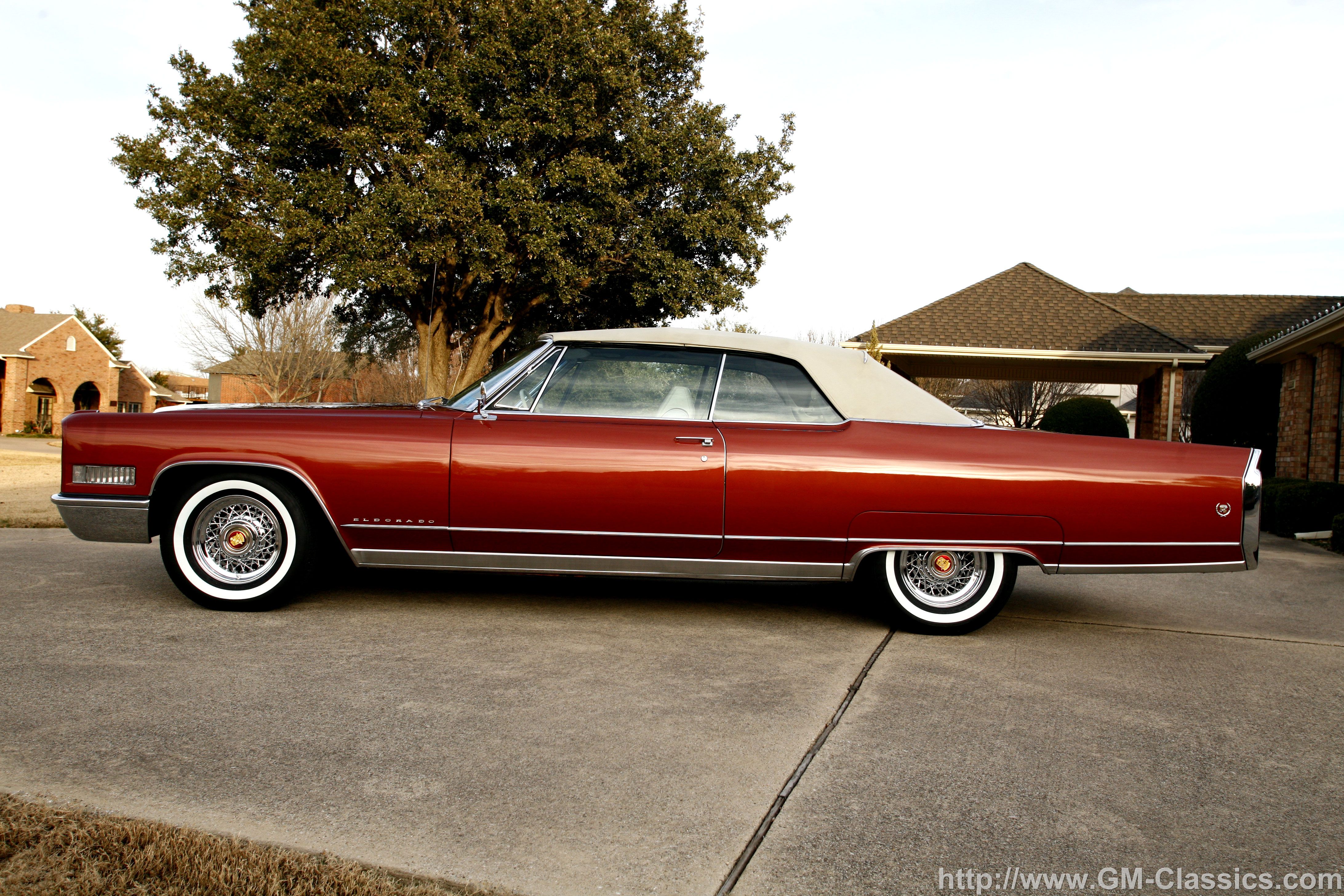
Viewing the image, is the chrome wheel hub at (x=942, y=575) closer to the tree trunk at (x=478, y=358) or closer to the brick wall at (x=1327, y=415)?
the brick wall at (x=1327, y=415)

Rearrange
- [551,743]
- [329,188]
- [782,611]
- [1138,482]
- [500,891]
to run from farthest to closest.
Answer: [329,188], [782,611], [1138,482], [551,743], [500,891]

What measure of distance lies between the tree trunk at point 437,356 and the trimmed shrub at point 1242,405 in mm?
14461

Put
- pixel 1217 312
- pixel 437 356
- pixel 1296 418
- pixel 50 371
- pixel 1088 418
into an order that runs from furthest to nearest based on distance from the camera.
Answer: pixel 50 371 → pixel 1217 312 → pixel 1088 418 → pixel 437 356 → pixel 1296 418

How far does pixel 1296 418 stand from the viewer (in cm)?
1378

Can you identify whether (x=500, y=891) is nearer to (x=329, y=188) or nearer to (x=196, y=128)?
(x=329, y=188)

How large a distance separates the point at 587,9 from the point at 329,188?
5983mm

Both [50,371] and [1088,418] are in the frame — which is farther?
[50,371]

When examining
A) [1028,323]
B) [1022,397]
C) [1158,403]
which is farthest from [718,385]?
[1022,397]

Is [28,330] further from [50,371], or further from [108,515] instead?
[108,515]

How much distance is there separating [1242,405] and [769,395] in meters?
15.1

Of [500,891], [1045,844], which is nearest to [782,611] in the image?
[1045,844]

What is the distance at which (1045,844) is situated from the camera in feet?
7.51

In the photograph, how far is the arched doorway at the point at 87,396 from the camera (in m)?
44.7

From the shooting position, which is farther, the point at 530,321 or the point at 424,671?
the point at 530,321
